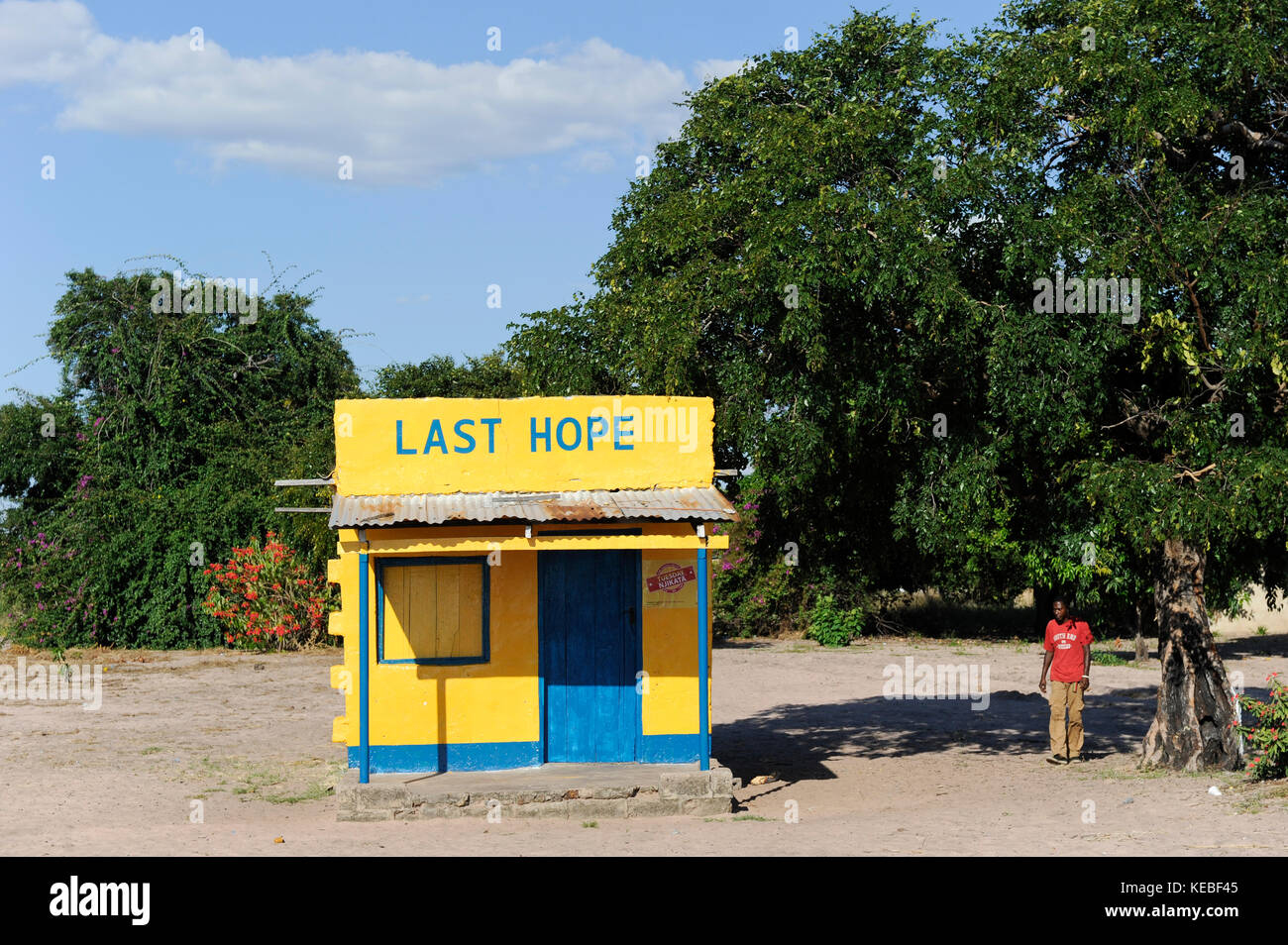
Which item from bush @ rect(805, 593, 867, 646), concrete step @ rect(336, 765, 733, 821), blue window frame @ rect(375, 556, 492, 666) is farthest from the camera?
bush @ rect(805, 593, 867, 646)

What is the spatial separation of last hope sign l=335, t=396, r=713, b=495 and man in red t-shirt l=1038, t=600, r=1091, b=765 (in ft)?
15.8

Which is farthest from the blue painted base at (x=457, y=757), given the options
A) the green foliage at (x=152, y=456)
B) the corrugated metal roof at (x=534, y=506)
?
the green foliage at (x=152, y=456)

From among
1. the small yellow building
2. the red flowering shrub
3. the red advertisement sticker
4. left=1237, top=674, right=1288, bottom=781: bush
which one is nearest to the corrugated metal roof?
the small yellow building

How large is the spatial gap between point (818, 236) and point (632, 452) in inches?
111

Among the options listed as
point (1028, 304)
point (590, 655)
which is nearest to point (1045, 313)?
point (1028, 304)

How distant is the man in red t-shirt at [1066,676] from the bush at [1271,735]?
2030 mm

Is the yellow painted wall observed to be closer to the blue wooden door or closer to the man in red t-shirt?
the blue wooden door

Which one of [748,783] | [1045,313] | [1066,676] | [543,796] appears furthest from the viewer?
[1066,676]

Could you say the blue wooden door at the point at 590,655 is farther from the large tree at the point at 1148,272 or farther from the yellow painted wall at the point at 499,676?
the large tree at the point at 1148,272

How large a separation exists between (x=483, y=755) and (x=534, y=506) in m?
2.54

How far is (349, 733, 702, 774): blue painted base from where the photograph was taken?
12.3 metres

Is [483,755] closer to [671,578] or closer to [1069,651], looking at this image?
[671,578]

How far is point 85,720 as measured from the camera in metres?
17.6

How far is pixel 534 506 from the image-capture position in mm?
12094
